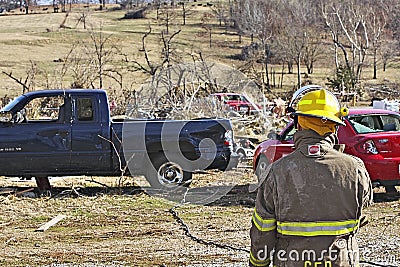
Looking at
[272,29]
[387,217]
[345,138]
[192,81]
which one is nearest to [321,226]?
[387,217]

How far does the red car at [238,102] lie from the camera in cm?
2621

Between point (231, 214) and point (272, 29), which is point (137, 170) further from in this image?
point (272, 29)

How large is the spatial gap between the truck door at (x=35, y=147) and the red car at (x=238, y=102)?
14.8 m

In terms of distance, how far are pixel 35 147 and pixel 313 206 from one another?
8.44m

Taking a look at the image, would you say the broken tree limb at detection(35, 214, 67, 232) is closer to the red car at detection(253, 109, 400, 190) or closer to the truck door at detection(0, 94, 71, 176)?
the truck door at detection(0, 94, 71, 176)

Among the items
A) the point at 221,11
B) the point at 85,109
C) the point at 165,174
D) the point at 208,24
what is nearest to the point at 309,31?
the point at 208,24

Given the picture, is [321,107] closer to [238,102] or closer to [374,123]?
[374,123]

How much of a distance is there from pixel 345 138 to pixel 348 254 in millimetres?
6677

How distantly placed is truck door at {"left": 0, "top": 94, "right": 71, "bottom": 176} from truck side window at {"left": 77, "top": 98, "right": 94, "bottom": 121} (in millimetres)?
265

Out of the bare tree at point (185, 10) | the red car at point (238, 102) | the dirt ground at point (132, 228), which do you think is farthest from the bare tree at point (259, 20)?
the dirt ground at point (132, 228)

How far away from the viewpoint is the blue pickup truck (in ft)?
36.0

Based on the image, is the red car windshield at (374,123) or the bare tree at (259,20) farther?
the bare tree at (259,20)

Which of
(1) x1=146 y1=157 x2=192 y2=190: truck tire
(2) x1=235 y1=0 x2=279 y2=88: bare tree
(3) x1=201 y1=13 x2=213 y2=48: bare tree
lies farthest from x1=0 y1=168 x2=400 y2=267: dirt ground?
(3) x1=201 y1=13 x2=213 y2=48: bare tree

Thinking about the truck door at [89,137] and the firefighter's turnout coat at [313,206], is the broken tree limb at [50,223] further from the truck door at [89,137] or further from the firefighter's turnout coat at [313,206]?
the firefighter's turnout coat at [313,206]
